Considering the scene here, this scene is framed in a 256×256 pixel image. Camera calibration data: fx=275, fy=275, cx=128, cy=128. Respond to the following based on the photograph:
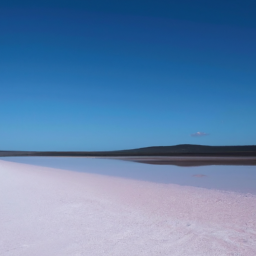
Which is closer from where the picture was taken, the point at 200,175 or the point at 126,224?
the point at 126,224

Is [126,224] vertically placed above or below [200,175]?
below

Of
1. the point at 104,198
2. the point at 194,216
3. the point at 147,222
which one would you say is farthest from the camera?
the point at 104,198

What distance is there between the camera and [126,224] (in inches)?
196

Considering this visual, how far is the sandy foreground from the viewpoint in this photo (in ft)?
12.7

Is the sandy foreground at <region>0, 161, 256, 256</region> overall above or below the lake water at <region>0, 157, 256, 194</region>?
below

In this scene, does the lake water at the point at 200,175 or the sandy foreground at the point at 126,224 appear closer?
the sandy foreground at the point at 126,224

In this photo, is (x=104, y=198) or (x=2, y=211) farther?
(x=104, y=198)

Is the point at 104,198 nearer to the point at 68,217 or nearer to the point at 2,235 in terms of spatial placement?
the point at 68,217

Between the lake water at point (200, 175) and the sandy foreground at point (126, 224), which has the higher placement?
the lake water at point (200, 175)

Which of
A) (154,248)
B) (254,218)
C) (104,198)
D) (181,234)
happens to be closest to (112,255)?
(154,248)

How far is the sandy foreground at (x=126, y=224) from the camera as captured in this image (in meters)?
3.86

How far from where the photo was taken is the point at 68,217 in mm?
5422

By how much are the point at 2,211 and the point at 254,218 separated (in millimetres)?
5195

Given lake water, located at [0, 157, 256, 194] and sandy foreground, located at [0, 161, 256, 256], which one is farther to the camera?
lake water, located at [0, 157, 256, 194]
